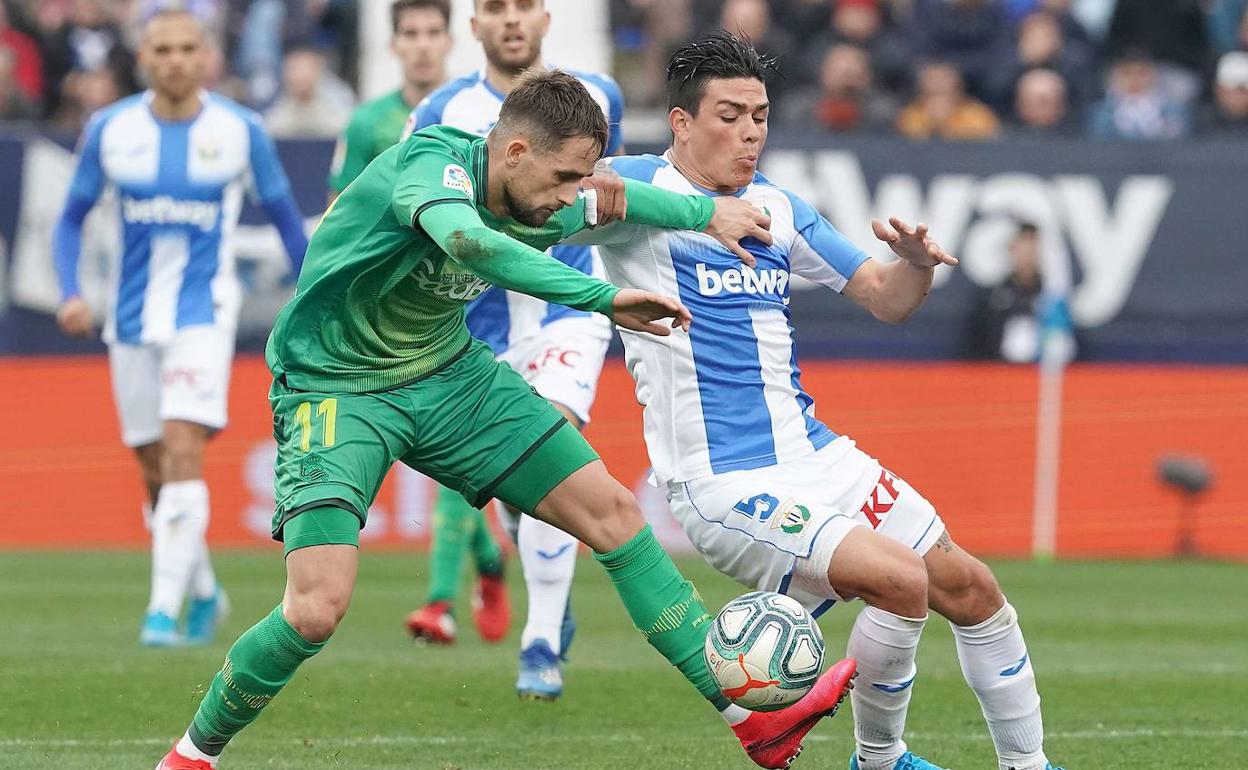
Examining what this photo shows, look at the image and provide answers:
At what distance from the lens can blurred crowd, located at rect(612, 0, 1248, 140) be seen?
1648 cm

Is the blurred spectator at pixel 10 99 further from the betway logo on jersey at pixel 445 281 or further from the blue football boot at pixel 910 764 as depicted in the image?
the blue football boot at pixel 910 764

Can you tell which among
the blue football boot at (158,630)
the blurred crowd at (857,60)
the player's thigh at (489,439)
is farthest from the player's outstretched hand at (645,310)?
the blurred crowd at (857,60)

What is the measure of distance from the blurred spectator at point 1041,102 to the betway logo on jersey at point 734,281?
34.5 ft

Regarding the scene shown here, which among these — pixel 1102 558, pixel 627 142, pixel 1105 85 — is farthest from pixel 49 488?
pixel 1105 85

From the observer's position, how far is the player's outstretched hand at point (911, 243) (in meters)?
6.05

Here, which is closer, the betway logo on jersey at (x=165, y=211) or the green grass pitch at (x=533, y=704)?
the green grass pitch at (x=533, y=704)

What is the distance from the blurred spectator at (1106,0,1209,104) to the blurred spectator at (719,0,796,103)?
2.86 metres

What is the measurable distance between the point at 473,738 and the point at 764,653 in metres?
1.67

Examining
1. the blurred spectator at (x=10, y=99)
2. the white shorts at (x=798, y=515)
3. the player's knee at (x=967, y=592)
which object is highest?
the white shorts at (x=798, y=515)

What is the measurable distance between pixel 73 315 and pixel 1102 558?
8150 millimetres

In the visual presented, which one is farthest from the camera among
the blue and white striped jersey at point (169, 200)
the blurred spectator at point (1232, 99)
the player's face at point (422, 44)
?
the blurred spectator at point (1232, 99)

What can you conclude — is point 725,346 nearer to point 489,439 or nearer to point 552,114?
point 489,439

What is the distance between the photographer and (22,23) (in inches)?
728

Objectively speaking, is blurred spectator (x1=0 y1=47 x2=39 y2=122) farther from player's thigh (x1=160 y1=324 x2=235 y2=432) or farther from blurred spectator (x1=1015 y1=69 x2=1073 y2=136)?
blurred spectator (x1=1015 y1=69 x2=1073 y2=136)
